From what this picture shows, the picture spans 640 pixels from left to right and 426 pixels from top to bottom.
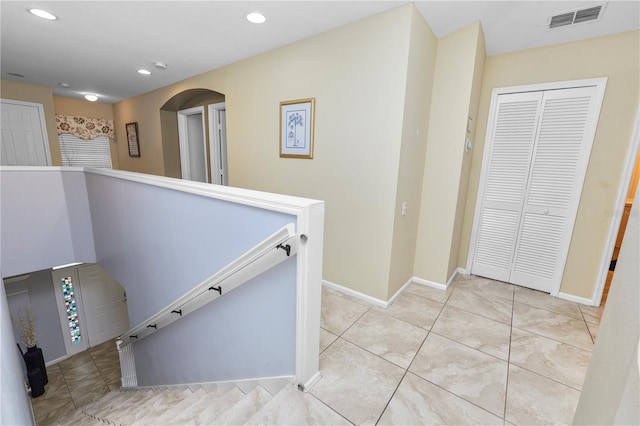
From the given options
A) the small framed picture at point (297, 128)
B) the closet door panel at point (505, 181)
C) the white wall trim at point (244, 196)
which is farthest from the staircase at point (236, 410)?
the closet door panel at point (505, 181)

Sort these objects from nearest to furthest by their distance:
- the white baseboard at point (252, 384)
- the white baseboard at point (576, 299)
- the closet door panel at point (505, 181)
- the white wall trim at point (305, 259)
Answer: the white wall trim at point (305, 259)
the white baseboard at point (252, 384)
the white baseboard at point (576, 299)
the closet door panel at point (505, 181)

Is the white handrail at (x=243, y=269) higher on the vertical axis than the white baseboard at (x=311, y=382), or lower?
higher

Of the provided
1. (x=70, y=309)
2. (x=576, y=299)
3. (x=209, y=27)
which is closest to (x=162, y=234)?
(x=209, y=27)

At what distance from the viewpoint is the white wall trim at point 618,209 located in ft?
7.57

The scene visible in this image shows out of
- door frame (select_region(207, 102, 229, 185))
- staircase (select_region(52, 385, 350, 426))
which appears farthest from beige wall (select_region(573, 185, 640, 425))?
door frame (select_region(207, 102, 229, 185))

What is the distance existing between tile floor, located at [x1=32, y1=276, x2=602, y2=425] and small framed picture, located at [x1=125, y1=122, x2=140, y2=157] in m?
5.02

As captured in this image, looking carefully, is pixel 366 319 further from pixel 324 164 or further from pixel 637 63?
pixel 637 63

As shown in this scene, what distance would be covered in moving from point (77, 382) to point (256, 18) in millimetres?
5591

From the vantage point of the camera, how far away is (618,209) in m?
2.42

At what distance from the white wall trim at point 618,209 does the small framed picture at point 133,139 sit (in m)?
7.03

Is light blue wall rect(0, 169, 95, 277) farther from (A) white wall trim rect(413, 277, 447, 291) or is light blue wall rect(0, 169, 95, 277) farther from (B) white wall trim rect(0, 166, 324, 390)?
(A) white wall trim rect(413, 277, 447, 291)

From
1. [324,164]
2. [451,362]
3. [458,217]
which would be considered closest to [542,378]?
[451,362]

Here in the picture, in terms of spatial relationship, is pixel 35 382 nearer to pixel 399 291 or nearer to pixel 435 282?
pixel 399 291

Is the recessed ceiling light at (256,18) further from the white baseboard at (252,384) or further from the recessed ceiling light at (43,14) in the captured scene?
the white baseboard at (252,384)
